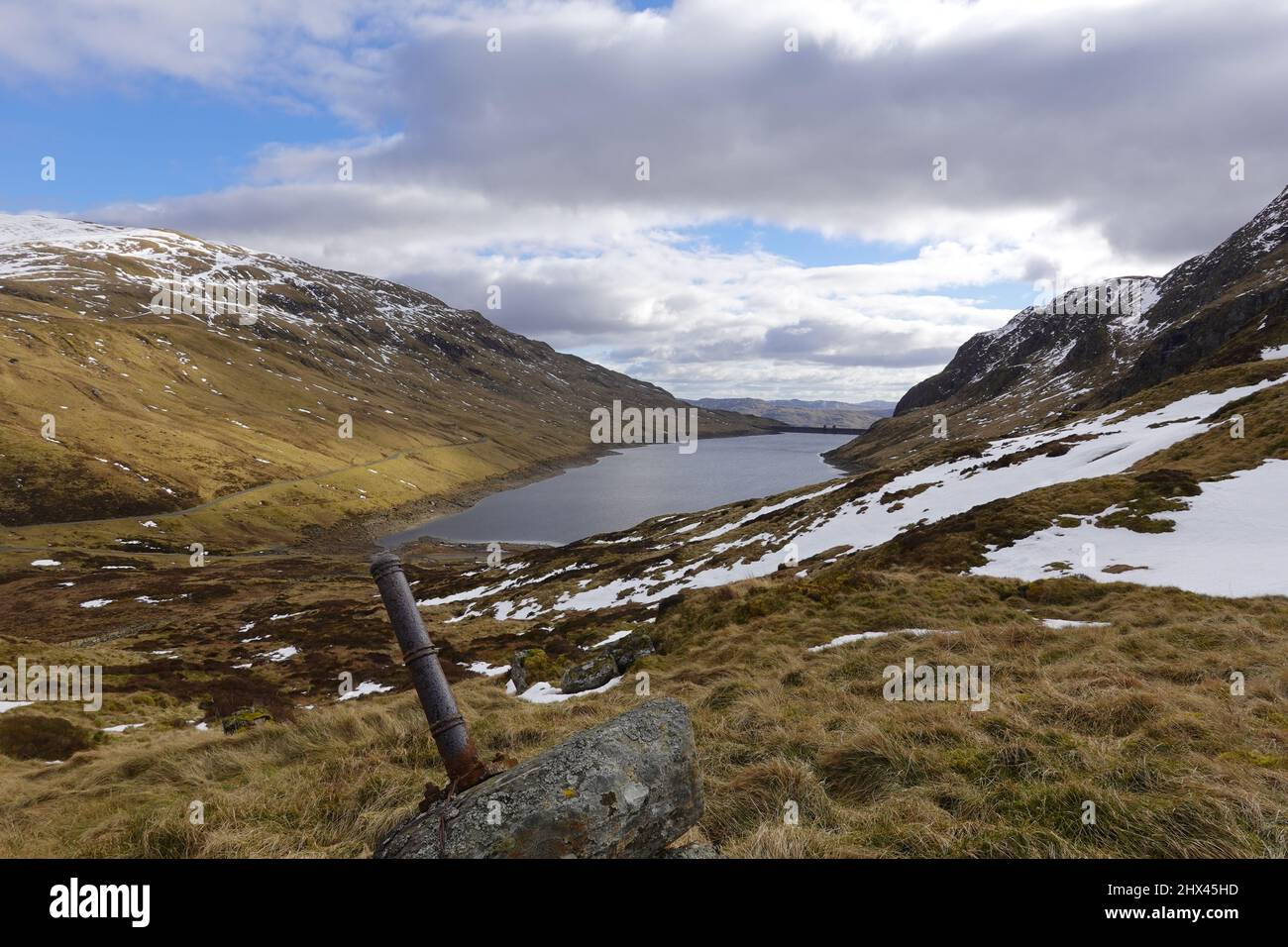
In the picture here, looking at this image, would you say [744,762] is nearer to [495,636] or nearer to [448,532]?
[495,636]

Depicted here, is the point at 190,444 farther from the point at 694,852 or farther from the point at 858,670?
the point at 694,852

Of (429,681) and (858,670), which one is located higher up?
(429,681)

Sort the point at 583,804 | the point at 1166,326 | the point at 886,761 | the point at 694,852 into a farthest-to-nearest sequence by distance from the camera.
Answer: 1. the point at 1166,326
2. the point at 886,761
3. the point at 694,852
4. the point at 583,804

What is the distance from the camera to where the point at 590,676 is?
1675 cm

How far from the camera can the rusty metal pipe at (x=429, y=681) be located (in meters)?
5.02

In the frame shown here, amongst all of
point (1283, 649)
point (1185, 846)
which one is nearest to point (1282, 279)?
point (1283, 649)

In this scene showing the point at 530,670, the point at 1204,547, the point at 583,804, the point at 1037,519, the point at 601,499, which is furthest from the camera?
the point at 601,499

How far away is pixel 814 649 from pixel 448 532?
101 metres

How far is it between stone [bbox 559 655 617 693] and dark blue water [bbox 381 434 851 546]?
7716 centimetres

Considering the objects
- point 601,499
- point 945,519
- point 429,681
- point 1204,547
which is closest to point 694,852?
point 429,681

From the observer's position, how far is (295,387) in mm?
173875

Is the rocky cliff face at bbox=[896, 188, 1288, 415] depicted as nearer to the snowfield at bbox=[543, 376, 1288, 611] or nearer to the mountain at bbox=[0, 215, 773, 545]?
the snowfield at bbox=[543, 376, 1288, 611]

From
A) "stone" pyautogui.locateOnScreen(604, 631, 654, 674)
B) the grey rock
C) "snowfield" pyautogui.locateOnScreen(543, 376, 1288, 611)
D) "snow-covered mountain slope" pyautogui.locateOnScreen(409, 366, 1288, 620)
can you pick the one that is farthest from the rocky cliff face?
the grey rock

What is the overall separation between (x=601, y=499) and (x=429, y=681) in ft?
411
